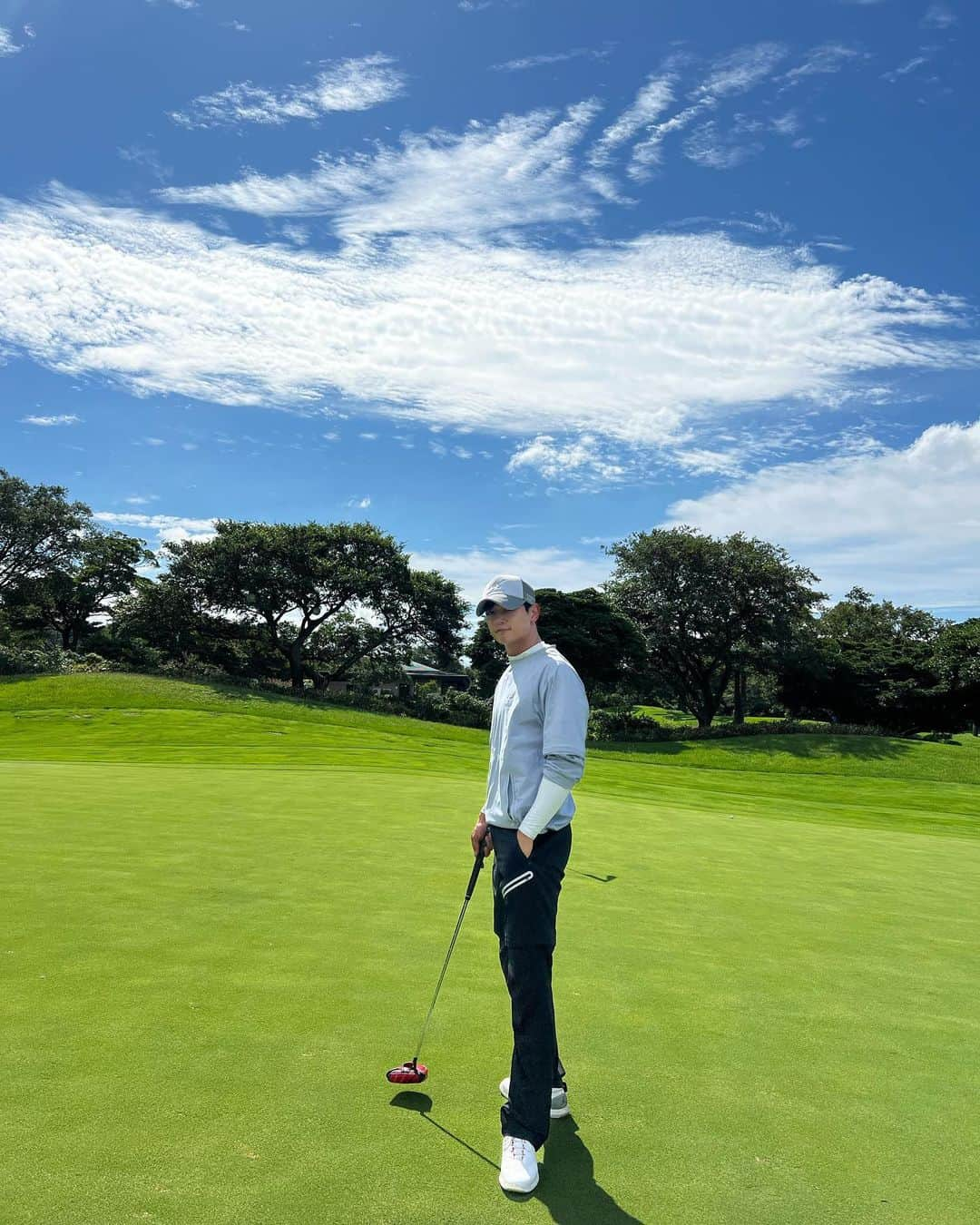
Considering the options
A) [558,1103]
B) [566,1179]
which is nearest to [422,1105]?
[558,1103]

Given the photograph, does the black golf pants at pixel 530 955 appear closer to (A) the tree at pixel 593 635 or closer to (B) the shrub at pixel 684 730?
(B) the shrub at pixel 684 730

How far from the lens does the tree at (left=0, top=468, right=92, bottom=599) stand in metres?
64.1

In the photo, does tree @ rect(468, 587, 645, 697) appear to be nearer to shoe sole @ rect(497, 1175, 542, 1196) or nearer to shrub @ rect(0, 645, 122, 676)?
shrub @ rect(0, 645, 122, 676)

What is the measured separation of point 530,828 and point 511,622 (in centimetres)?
99

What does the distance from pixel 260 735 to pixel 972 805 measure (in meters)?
25.6

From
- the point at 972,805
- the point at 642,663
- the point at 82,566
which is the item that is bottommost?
the point at 972,805

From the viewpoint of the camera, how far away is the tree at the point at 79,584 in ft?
214

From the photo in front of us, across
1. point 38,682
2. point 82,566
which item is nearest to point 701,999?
point 38,682

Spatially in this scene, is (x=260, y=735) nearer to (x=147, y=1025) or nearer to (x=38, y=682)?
(x=38, y=682)

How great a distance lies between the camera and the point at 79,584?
6819 centimetres

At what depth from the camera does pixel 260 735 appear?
34969mm

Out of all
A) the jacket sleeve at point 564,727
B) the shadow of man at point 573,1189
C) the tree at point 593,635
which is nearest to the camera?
the shadow of man at point 573,1189

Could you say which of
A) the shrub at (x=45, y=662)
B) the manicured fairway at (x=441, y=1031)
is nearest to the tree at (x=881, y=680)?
the shrub at (x=45, y=662)

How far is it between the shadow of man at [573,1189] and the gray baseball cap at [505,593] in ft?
7.68
